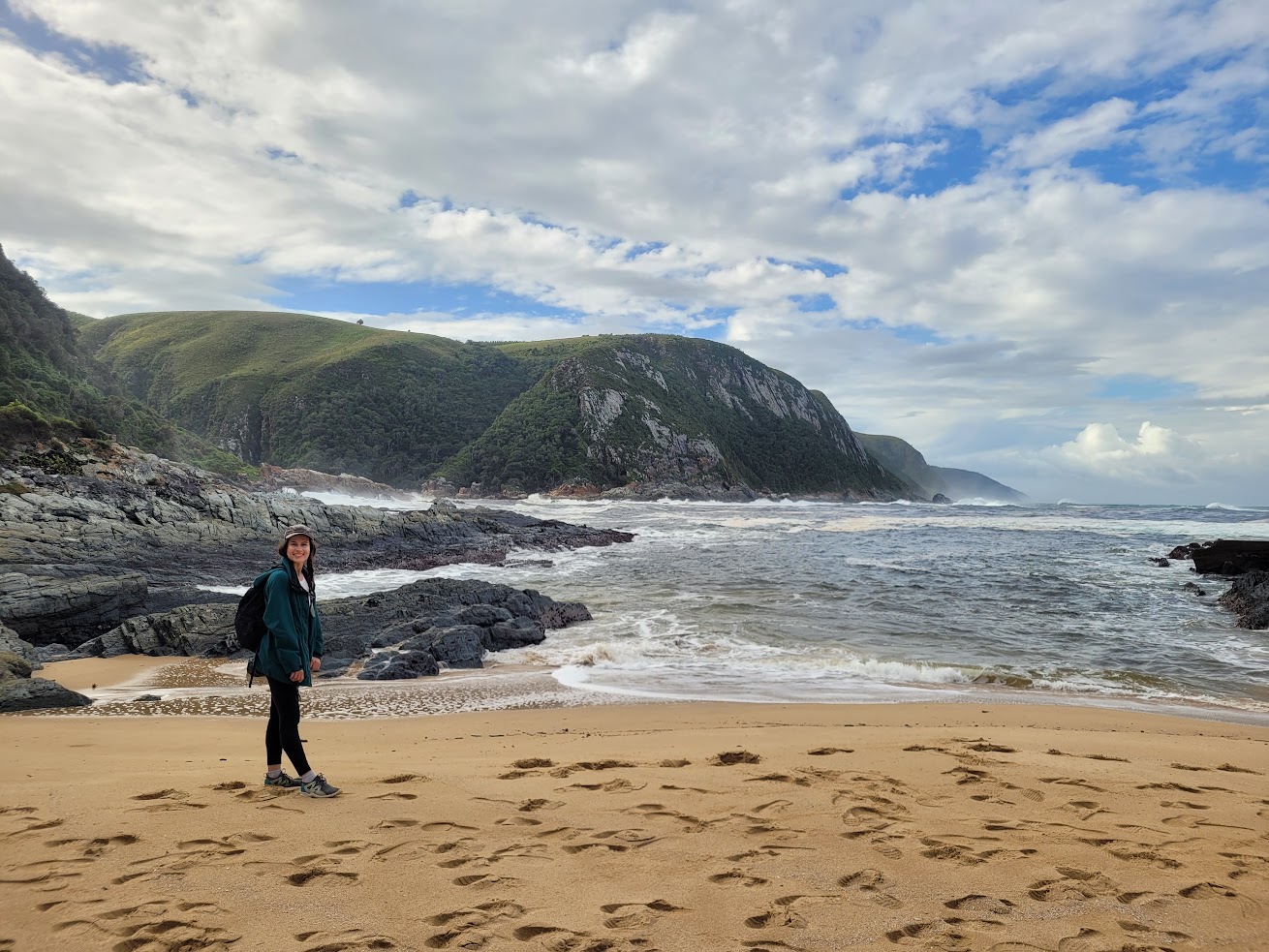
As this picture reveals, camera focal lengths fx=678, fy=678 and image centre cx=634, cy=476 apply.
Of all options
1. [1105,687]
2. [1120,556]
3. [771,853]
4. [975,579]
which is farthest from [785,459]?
[771,853]

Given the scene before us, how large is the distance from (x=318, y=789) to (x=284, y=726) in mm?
510

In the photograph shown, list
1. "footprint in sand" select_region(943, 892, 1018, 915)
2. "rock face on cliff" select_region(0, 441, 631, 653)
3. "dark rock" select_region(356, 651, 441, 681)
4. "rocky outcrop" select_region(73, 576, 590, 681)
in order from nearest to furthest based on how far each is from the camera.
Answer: "footprint in sand" select_region(943, 892, 1018, 915) → "dark rock" select_region(356, 651, 441, 681) → "rocky outcrop" select_region(73, 576, 590, 681) → "rock face on cliff" select_region(0, 441, 631, 653)

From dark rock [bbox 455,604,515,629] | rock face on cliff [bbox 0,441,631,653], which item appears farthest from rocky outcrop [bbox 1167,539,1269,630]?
rock face on cliff [bbox 0,441,631,653]

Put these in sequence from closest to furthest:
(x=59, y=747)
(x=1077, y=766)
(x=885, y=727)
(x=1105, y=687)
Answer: (x=1077, y=766)
(x=59, y=747)
(x=885, y=727)
(x=1105, y=687)

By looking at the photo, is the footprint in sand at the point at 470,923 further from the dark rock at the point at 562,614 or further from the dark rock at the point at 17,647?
the dark rock at the point at 562,614

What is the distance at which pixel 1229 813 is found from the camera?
4453 millimetres

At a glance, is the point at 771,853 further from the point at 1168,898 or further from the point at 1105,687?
the point at 1105,687

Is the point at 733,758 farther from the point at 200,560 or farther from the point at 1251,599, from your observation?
the point at 200,560

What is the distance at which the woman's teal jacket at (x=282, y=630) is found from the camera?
4664mm

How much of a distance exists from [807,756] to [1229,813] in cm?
275

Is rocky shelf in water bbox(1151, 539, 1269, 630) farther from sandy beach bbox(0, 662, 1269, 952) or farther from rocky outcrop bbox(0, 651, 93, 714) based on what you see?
rocky outcrop bbox(0, 651, 93, 714)

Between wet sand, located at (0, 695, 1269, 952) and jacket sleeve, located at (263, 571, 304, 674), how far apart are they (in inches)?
35.7

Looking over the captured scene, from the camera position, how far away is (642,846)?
376cm

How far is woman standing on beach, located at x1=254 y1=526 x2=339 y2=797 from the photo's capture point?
466cm
